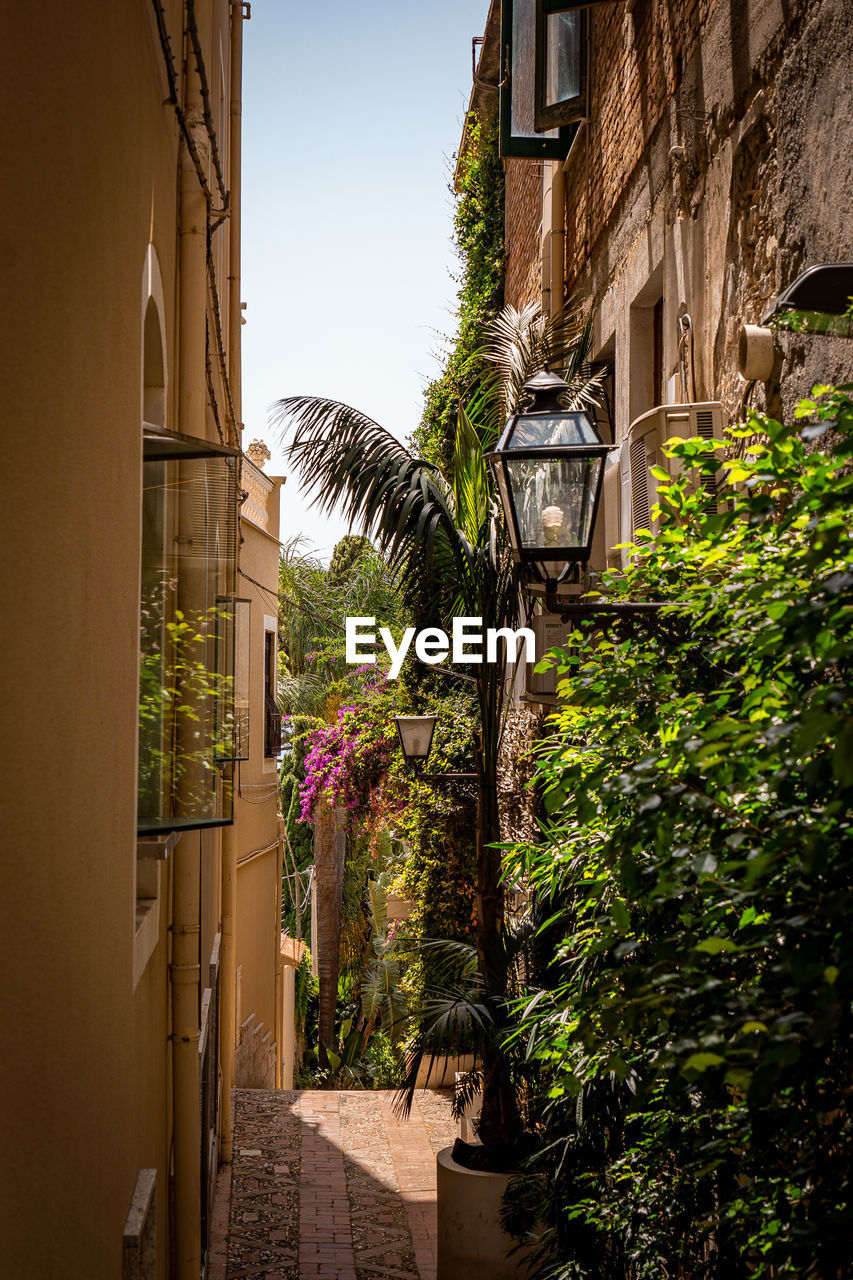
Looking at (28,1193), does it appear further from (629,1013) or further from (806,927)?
(806,927)

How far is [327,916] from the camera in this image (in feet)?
68.2

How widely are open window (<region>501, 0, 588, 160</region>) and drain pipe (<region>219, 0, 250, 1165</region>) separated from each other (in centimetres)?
299

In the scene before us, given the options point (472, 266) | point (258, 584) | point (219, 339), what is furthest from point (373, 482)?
point (258, 584)

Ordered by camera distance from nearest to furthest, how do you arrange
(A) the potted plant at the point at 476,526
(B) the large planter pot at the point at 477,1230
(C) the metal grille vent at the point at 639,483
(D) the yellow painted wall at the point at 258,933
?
1. (C) the metal grille vent at the point at 639,483
2. (B) the large planter pot at the point at 477,1230
3. (A) the potted plant at the point at 476,526
4. (D) the yellow painted wall at the point at 258,933

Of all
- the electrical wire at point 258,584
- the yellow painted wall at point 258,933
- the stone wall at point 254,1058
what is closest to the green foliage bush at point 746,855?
the electrical wire at point 258,584

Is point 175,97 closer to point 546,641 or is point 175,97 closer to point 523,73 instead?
point 546,641

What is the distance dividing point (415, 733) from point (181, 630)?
595cm

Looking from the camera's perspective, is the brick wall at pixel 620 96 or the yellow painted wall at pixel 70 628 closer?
the yellow painted wall at pixel 70 628

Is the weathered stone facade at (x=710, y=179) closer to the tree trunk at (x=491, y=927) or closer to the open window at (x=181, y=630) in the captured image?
the tree trunk at (x=491, y=927)

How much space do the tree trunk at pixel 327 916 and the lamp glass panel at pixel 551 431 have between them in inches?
597

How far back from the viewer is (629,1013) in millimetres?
1808

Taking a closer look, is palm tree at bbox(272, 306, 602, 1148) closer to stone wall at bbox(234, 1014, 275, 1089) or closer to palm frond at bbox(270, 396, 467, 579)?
palm frond at bbox(270, 396, 467, 579)

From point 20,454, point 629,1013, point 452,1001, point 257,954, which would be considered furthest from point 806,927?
point 257,954

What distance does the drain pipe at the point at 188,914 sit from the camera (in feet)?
17.6
